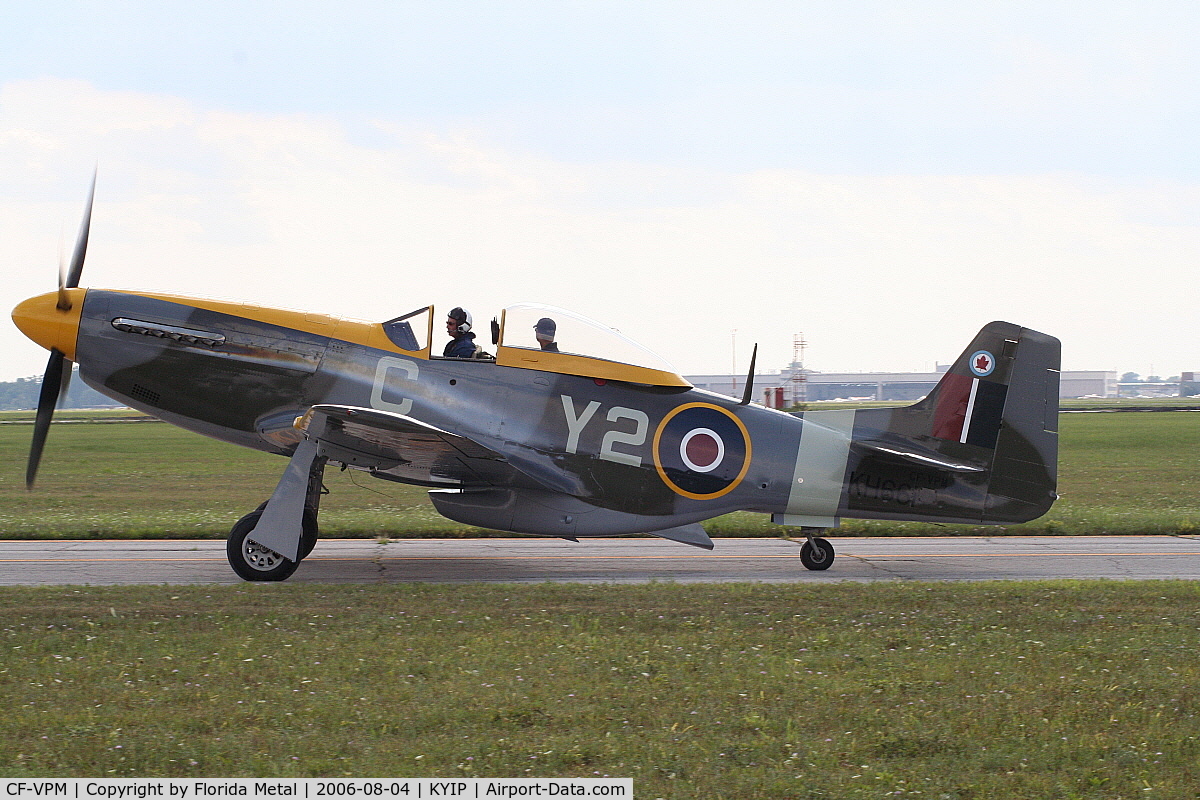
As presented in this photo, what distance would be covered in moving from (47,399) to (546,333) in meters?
5.39

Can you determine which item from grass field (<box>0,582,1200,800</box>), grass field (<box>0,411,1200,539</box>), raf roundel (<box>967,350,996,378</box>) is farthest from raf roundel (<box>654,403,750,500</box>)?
grass field (<box>0,411,1200,539</box>)

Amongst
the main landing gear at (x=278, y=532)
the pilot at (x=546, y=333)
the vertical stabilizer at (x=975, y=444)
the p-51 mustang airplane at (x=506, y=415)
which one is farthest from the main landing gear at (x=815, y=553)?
the main landing gear at (x=278, y=532)

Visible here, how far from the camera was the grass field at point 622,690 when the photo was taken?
5.00m

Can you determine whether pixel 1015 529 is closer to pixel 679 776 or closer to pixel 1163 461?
pixel 679 776

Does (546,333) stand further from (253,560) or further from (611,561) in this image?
(253,560)

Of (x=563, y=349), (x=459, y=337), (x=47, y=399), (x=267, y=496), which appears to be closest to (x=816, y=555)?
(x=563, y=349)

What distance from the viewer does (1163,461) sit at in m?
31.7

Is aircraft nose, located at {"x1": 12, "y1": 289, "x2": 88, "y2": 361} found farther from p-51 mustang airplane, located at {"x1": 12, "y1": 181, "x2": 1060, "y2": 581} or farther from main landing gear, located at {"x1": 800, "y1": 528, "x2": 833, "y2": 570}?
main landing gear, located at {"x1": 800, "y1": 528, "x2": 833, "y2": 570}

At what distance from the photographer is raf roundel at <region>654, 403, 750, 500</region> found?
441 inches

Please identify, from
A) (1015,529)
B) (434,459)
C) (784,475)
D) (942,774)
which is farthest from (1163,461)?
(942,774)

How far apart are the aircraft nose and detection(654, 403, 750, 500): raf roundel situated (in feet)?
20.6

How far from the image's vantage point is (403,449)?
1053 centimetres

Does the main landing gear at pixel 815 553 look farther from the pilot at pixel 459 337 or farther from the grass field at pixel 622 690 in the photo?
the pilot at pixel 459 337

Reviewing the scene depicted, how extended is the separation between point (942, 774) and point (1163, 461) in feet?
102
